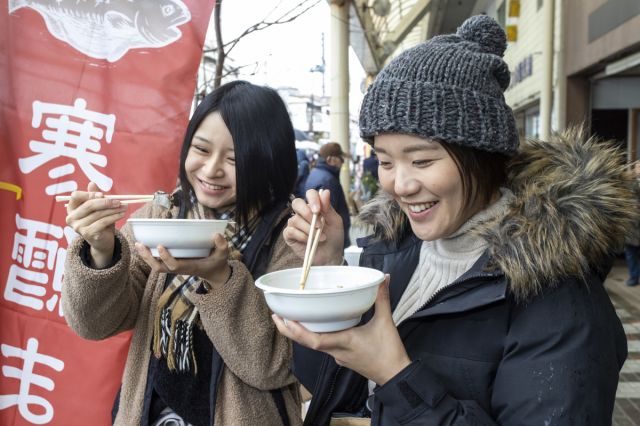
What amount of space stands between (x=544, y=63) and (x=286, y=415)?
7.94 m

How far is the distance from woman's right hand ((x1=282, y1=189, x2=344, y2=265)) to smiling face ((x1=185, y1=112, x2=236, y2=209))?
1.07 feet

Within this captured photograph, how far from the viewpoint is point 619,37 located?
612 centimetres

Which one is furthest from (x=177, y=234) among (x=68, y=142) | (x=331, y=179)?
(x=331, y=179)

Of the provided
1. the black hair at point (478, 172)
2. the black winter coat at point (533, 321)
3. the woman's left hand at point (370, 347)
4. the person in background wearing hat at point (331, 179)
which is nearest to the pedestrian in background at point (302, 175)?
the person in background wearing hat at point (331, 179)

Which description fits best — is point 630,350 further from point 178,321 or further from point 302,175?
point 178,321

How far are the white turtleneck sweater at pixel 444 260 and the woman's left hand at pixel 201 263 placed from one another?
19.8 inches

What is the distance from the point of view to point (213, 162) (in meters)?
1.74

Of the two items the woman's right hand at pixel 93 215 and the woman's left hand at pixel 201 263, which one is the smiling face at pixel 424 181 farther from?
the woman's right hand at pixel 93 215

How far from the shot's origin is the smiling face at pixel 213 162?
1.75 m

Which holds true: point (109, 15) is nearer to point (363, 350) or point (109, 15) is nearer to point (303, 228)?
point (303, 228)

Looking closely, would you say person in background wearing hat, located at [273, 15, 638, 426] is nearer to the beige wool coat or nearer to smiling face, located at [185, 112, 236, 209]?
the beige wool coat

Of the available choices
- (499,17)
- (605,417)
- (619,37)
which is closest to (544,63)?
(619,37)

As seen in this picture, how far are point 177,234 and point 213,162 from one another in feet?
1.41

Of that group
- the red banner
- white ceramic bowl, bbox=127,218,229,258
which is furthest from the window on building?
white ceramic bowl, bbox=127,218,229,258
